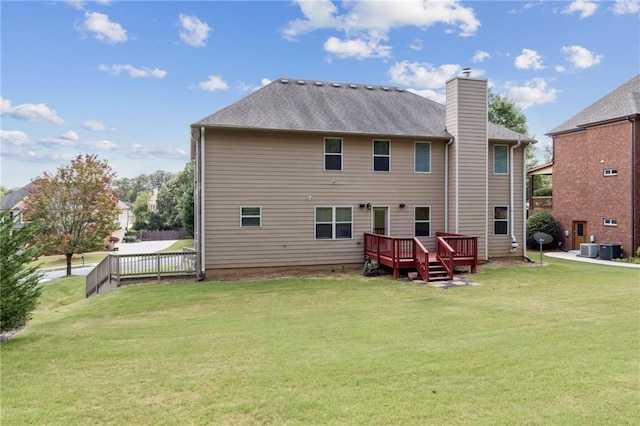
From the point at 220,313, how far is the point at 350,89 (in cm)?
1155

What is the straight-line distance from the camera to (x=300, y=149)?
13.6m

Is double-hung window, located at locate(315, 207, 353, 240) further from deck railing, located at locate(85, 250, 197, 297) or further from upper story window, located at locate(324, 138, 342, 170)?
deck railing, located at locate(85, 250, 197, 297)

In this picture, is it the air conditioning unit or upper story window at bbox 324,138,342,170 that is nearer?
upper story window at bbox 324,138,342,170

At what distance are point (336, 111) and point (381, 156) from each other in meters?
2.47

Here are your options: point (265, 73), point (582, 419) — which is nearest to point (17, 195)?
point (265, 73)

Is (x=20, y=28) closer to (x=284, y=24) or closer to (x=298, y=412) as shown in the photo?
(x=284, y=24)

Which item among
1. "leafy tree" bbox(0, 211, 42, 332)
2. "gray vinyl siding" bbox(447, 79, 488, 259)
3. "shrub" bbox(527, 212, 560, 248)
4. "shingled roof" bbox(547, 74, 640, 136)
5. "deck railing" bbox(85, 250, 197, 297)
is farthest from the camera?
"shrub" bbox(527, 212, 560, 248)

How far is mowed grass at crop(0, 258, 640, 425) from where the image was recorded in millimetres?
3709

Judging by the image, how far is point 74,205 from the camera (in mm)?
21094

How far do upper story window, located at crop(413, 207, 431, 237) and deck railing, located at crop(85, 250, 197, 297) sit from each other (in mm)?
8223

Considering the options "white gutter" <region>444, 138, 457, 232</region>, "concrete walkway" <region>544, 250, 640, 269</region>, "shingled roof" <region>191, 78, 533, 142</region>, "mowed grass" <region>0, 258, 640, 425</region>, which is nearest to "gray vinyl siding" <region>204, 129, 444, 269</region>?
"white gutter" <region>444, 138, 457, 232</region>

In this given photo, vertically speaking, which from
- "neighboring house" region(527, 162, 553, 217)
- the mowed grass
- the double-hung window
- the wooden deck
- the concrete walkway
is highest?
"neighboring house" region(527, 162, 553, 217)

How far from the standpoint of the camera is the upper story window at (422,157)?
48.2ft

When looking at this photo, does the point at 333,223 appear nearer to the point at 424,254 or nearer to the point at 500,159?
the point at 424,254
